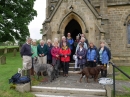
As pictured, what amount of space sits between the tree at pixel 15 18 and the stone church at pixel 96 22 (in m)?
8.23

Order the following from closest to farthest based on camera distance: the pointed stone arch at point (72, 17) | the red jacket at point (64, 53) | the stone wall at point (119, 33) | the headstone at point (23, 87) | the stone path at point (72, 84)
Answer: the headstone at point (23, 87) < the stone path at point (72, 84) < the red jacket at point (64, 53) < the pointed stone arch at point (72, 17) < the stone wall at point (119, 33)

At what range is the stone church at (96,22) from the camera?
12281 millimetres

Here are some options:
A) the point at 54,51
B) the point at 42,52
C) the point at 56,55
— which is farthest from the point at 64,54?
the point at 42,52

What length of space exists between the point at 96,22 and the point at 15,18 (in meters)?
14.2

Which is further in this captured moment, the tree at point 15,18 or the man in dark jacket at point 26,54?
the tree at point 15,18

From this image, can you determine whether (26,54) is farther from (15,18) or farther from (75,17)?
(15,18)

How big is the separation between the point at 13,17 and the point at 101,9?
1255cm

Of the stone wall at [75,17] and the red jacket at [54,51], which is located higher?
the stone wall at [75,17]

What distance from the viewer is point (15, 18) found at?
76.7 feet

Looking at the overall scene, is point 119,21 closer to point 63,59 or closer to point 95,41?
point 95,41

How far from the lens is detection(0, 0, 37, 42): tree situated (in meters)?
22.6

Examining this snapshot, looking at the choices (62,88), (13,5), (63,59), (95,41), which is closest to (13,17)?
(13,5)

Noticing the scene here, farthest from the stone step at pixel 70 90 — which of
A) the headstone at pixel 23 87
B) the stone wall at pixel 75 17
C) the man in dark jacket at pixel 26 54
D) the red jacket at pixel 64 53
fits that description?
the stone wall at pixel 75 17

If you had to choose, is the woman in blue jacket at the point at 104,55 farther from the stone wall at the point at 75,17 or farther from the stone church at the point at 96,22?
the stone wall at the point at 75,17
